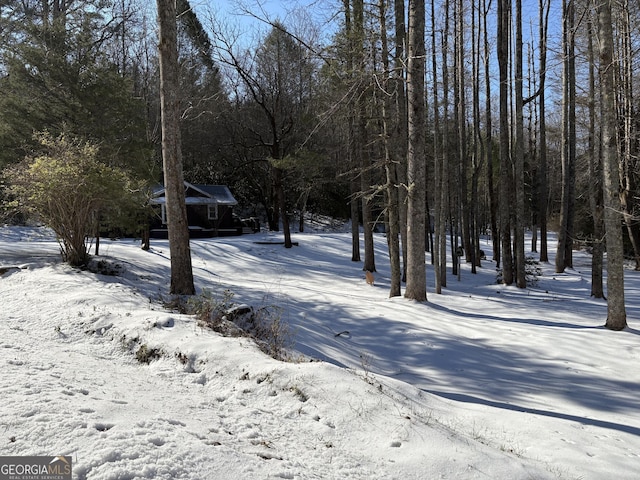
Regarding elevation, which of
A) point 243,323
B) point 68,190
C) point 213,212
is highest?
point 213,212

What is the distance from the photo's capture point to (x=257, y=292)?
35.8 ft

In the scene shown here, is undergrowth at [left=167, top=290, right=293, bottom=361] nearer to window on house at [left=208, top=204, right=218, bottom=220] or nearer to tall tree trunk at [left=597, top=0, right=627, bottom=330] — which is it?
tall tree trunk at [left=597, top=0, right=627, bottom=330]

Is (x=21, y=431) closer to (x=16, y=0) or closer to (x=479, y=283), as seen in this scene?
(x=479, y=283)

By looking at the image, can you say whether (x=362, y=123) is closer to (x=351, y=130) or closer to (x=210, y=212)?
(x=351, y=130)

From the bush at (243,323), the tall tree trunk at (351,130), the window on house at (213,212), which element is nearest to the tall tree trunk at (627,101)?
the tall tree trunk at (351,130)

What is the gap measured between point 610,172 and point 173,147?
7.97m

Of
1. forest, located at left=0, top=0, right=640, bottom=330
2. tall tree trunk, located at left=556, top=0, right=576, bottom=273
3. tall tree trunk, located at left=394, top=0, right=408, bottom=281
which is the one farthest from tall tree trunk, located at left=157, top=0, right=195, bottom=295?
tall tree trunk, located at left=556, top=0, right=576, bottom=273

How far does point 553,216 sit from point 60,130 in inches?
1421

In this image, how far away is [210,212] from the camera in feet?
104

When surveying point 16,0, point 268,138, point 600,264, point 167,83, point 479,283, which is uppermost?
point 16,0

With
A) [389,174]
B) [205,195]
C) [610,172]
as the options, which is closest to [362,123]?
[389,174]

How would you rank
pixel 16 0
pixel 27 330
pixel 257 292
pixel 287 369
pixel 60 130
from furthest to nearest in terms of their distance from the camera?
pixel 16 0, pixel 60 130, pixel 257 292, pixel 27 330, pixel 287 369

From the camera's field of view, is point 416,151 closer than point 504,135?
Yes

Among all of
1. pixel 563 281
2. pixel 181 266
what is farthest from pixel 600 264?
pixel 181 266
